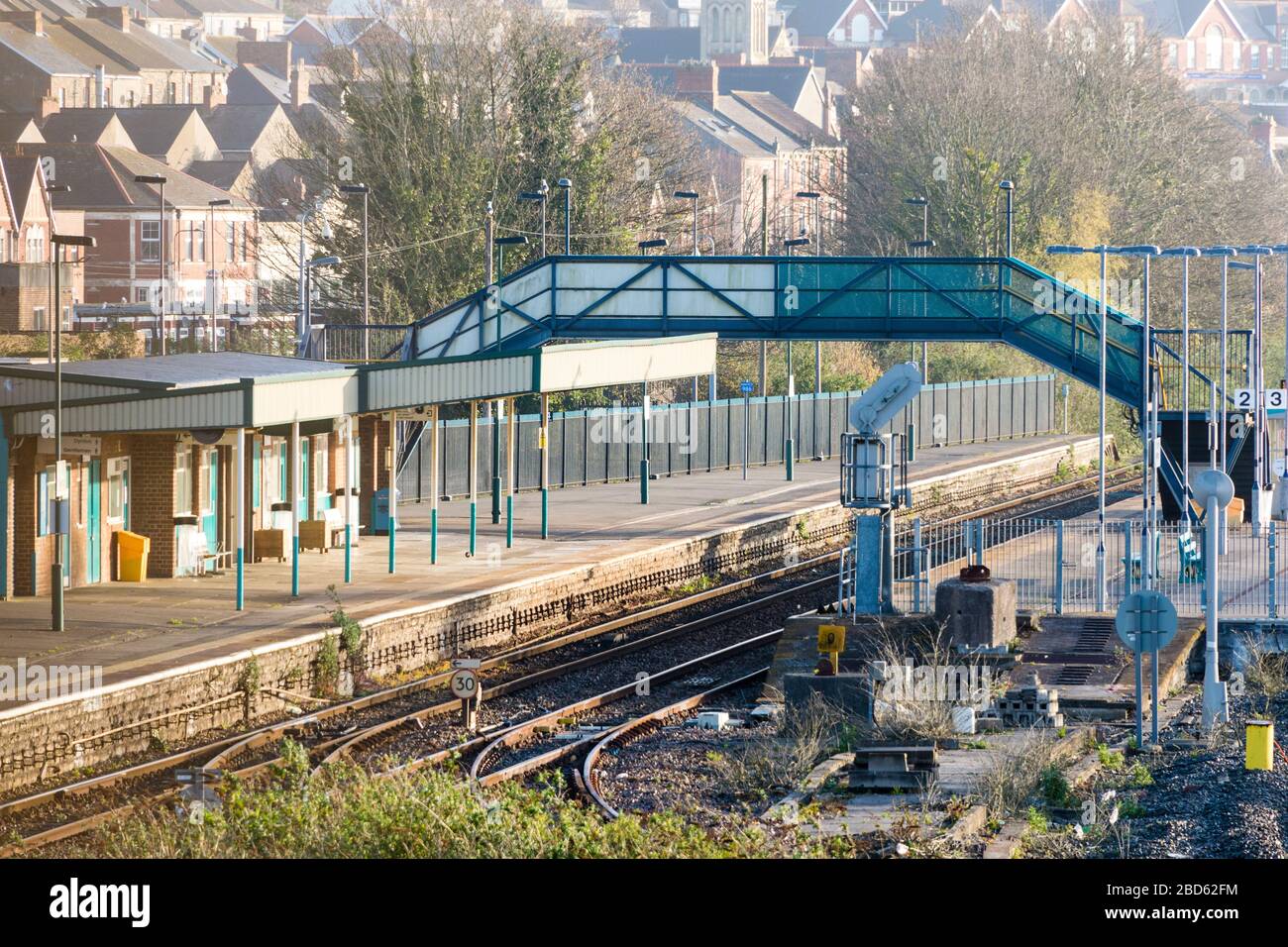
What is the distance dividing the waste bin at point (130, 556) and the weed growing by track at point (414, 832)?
494 inches

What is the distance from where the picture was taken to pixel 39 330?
183ft

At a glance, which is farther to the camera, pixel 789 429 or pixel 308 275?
pixel 308 275

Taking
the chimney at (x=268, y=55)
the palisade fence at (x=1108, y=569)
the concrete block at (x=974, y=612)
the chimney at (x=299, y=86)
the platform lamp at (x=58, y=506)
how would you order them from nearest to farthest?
the platform lamp at (x=58, y=506)
the concrete block at (x=974, y=612)
the palisade fence at (x=1108, y=569)
the chimney at (x=299, y=86)
the chimney at (x=268, y=55)

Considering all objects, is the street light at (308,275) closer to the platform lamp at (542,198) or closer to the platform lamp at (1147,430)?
the platform lamp at (542,198)

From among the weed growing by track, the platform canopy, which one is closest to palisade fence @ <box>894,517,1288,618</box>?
the platform canopy

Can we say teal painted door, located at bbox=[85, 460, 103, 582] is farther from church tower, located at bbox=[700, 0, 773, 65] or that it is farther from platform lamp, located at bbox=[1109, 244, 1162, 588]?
church tower, located at bbox=[700, 0, 773, 65]

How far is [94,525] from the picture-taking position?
2458 cm

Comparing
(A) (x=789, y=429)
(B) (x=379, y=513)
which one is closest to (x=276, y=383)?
(B) (x=379, y=513)

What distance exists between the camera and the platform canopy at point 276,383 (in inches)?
902

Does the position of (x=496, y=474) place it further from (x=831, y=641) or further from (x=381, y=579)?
(x=831, y=641)

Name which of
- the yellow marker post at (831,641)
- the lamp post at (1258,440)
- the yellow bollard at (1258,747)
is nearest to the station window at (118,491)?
the yellow marker post at (831,641)

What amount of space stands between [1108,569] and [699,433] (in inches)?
737
